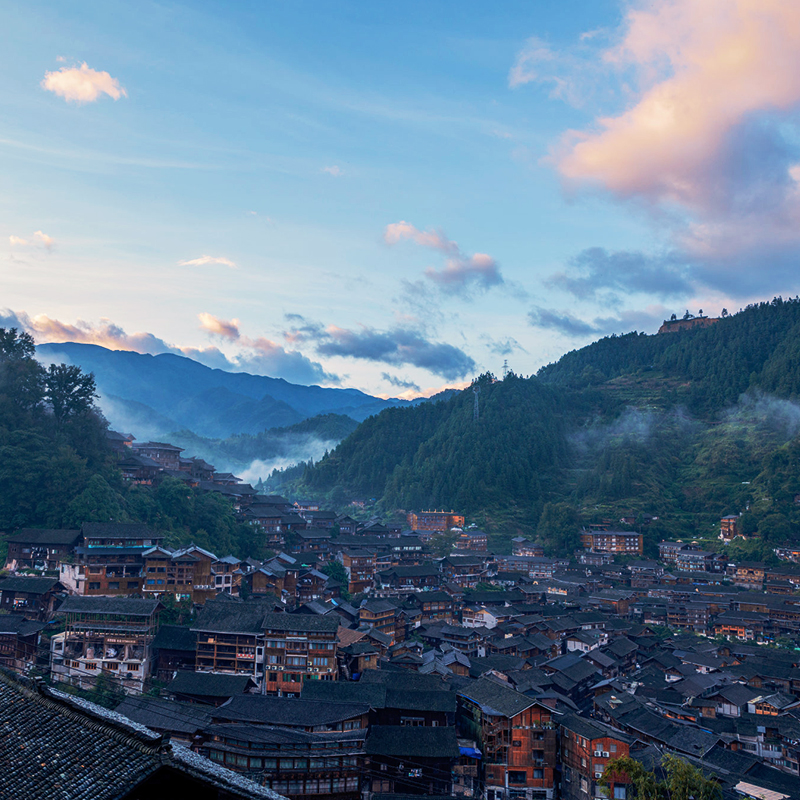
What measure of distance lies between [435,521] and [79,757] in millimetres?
84894

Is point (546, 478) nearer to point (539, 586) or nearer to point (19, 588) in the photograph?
point (539, 586)

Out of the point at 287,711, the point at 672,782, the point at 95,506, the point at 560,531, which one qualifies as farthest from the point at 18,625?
the point at 560,531

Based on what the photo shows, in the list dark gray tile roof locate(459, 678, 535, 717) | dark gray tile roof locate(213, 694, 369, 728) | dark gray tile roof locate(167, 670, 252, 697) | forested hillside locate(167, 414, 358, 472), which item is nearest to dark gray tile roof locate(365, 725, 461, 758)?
dark gray tile roof locate(213, 694, 369, 728)

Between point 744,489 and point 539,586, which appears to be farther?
point 744,489

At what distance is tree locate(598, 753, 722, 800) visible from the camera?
23062 millimetres

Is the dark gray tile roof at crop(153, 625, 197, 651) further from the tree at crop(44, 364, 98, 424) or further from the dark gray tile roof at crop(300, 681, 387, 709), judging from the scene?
the tree at crop(44, 364, 98, 424)

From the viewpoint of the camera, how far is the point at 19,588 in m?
36.6

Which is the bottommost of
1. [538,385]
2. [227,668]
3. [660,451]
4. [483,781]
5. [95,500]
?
[483,781]

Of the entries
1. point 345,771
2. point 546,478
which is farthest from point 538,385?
point 345,771

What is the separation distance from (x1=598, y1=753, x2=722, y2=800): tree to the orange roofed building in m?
62.7

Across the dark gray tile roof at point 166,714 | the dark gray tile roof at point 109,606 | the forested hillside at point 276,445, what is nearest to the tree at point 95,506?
the dark gray tile roof at point 109,606

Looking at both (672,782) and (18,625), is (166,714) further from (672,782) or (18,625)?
(672,782)

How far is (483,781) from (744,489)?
7735 cm

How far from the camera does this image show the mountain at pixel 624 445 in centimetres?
9206
